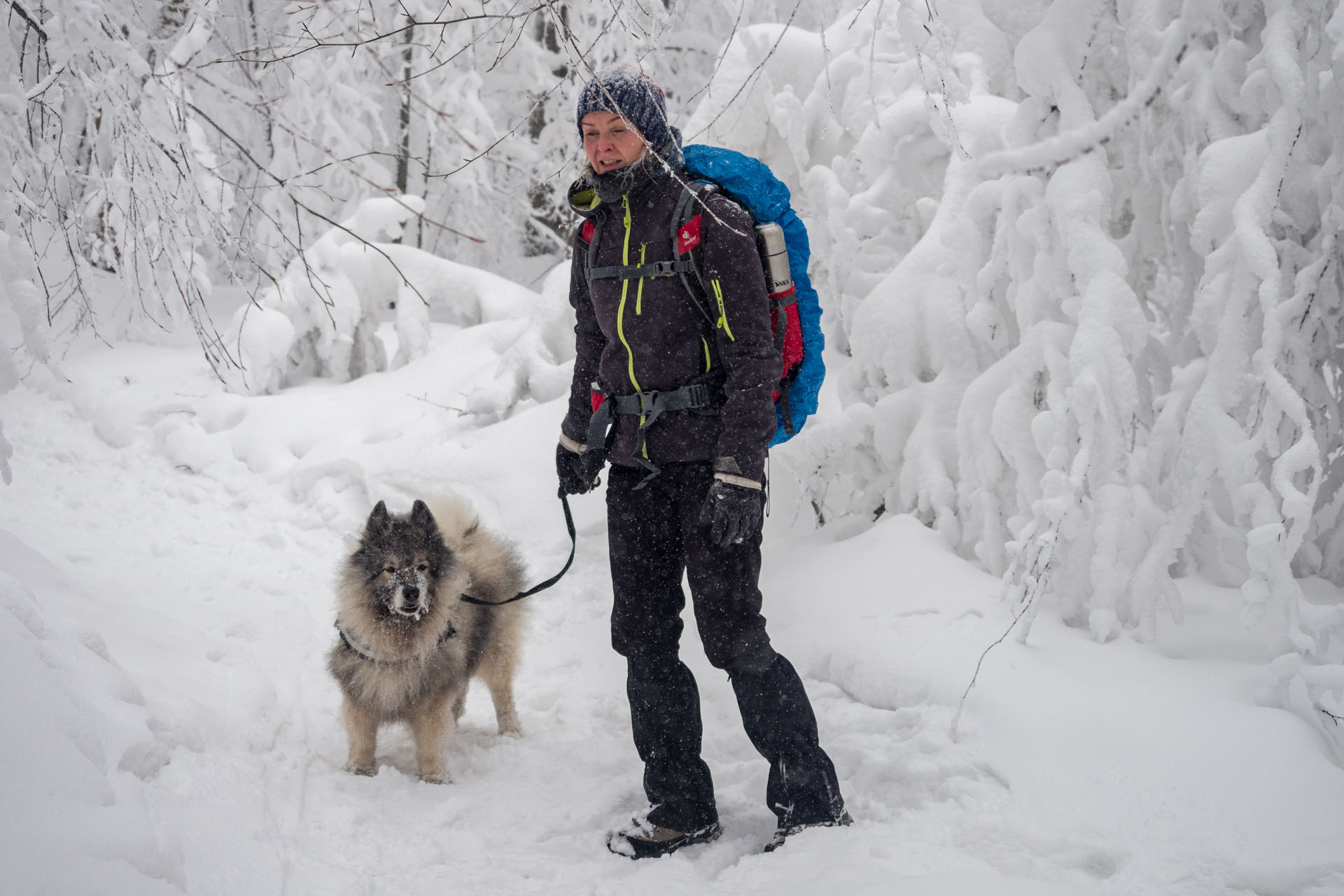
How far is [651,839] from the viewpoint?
2.67 meters

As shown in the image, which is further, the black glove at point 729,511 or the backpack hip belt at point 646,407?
the backpack hip belt at point 646,407

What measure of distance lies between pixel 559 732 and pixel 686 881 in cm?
122

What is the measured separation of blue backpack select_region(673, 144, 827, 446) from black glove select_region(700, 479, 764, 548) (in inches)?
9.7

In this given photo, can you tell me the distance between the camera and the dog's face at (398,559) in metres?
3.23

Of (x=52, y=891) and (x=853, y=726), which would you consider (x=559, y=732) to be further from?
(x=52, y=891)

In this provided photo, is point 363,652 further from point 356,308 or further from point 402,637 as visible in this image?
point 356,308

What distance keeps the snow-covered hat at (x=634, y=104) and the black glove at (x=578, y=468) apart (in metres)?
1.01

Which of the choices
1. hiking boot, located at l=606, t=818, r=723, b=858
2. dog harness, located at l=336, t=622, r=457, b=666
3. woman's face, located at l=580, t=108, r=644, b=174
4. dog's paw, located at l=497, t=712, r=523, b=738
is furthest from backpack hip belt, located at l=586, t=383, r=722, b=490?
dog's paw, located at l=497, t=712, r=523, b=738

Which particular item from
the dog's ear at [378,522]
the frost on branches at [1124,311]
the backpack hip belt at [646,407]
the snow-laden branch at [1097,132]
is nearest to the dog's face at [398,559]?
the dog's ear at [378,522]

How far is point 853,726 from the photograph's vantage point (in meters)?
3.11

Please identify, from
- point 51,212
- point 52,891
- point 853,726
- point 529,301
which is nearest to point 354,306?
point 529,301

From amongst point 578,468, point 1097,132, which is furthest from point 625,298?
point 1097,132

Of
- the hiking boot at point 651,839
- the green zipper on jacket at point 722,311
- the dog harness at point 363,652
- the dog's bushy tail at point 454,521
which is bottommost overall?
the hiking boot at point 651,839

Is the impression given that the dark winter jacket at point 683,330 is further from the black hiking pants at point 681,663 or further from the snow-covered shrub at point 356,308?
the snow-covered shrub at point 356,308
